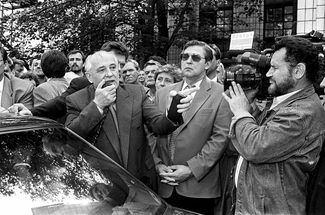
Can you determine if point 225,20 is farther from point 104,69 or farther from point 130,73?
point 104,69

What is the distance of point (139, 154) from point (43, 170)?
1.30m

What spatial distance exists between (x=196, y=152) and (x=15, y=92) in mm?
1846

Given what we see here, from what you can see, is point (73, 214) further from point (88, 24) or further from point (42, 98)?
point (88, 24)

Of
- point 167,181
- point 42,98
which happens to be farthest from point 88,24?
point 167,181

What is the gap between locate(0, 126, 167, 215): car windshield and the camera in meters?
2.41

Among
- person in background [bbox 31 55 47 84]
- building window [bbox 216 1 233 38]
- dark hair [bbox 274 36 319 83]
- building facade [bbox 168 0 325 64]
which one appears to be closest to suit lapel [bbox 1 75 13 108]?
dark hair [bbox 274 36 319 83]

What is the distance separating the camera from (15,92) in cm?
464

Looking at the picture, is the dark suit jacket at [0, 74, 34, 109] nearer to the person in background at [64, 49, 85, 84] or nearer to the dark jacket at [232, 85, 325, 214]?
the person in background at [64, 49, 85, 84]

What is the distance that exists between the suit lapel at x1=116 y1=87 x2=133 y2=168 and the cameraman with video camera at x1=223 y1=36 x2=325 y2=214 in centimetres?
90

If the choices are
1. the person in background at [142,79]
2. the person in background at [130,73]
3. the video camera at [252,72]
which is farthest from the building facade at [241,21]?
the video camera at [252,72]

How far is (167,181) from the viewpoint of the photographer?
13.1 feet

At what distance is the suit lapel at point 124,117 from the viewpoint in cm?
372

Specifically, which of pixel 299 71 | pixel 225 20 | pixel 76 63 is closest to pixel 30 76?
pixel 76 63

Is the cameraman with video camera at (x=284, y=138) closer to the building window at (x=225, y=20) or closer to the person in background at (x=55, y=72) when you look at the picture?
the person in background at (x=55, y=72)
